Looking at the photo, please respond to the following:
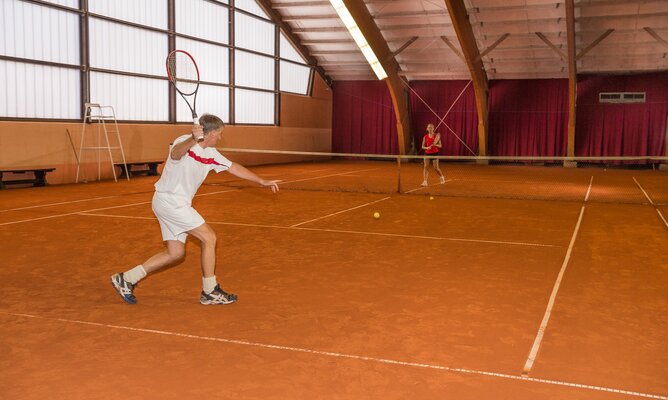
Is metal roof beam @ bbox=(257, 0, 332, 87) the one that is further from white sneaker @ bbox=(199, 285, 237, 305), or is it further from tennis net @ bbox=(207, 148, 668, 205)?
white sneaker @ bbox=(199, 285, 237, 305)

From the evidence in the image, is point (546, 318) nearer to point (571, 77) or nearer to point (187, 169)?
point (187, 169)

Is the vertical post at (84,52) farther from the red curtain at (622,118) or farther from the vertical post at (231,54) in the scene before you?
the red curtain at (622,118)

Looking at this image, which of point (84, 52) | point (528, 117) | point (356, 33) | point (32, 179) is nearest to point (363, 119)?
point (528, 117)

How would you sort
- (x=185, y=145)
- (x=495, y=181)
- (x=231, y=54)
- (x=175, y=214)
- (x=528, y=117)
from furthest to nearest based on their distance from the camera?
(x=528, y=117)
(x=231, y=54)
(x=495, y=181)
(x=175, y=214)
(x=185, y=145)

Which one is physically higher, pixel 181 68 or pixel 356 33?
pixel 356 33

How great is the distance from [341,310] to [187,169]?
5.45ft

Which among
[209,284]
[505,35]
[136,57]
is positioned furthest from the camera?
[505,35]

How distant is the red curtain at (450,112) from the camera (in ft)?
104

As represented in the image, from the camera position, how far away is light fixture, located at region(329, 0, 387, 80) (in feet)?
77.0

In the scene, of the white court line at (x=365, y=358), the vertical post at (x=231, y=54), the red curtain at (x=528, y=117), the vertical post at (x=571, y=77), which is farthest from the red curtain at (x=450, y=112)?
the white court line at (x=365, y=358)

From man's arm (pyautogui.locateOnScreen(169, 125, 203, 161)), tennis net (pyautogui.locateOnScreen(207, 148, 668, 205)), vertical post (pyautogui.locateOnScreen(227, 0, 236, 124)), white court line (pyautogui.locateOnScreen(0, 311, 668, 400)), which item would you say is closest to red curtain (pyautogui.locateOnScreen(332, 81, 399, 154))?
tennis net (pyautogui.locateOnScreen(207, 148, 668, 205))

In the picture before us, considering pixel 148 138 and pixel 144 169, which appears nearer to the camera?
pixel 148 138

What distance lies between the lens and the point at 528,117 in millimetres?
31203

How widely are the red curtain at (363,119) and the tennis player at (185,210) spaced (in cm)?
2819
